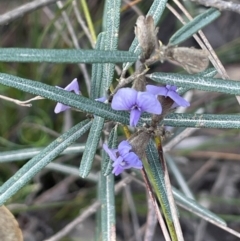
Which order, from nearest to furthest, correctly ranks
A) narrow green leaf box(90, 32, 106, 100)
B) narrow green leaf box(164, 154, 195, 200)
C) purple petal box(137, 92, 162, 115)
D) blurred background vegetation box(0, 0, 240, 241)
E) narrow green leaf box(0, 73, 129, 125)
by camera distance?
purple petal box(137, 92, 162, 115)
narrow green leaf box(0, 73, 129, 125)
narrow green leaf box(90, 32, 106, 100)
narrow green leaf box(164, 154, 195, 200)
blurred background vegetation box(0, 0, 240, 241)

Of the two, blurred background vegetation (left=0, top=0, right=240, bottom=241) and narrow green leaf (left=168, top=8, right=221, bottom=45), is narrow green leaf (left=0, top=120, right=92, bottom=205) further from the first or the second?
blurred background vegetation (left=0, top=0, right=240, bottom=241)

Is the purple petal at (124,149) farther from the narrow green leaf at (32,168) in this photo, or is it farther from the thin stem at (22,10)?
the thin stem at (22,10)

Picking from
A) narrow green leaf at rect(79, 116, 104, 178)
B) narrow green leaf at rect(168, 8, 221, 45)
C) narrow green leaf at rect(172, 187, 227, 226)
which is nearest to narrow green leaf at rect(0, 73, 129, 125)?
narrow green leaf at rect(79, 116, 104, 178)

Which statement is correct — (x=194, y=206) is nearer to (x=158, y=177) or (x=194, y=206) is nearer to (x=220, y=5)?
(x=158, y=177)

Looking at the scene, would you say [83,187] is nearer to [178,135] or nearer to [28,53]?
[178,135]

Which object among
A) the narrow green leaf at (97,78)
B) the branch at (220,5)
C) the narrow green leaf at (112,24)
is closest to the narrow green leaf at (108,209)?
the narrow green leaf at (97,78)

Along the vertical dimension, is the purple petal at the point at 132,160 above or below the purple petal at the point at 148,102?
below
